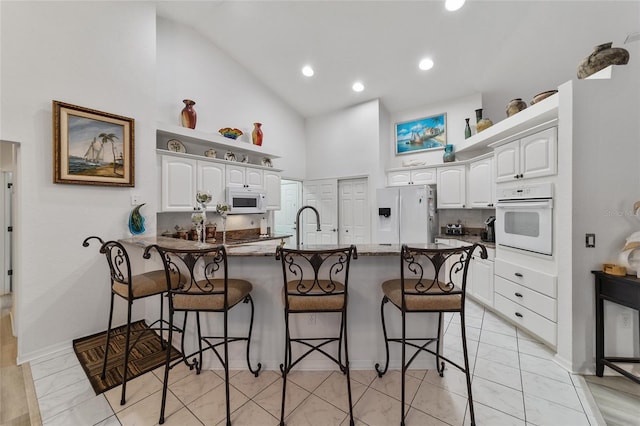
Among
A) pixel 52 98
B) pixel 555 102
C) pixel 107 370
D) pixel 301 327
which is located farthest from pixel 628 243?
pixel 52 98

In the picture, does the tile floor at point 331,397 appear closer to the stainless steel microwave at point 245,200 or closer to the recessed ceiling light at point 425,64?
the stainless steel microwave at point 245,200

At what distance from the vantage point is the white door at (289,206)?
5.75 metres

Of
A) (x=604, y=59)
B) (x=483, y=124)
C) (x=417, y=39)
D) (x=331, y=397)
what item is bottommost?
(x=331, y=397)

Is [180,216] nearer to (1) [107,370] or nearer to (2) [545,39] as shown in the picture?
(1) [107,370]

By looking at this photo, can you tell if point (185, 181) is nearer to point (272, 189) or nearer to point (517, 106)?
point (272, 189)

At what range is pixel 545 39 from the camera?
120 inches

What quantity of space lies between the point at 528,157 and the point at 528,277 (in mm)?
1253

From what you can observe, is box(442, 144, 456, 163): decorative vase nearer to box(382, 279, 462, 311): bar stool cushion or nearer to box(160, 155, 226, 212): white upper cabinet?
box(382, 279, 462, 311): bar stool cushion

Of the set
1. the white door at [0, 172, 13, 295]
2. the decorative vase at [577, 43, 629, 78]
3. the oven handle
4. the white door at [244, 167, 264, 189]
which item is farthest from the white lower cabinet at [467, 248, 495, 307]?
the white door at [0, 172, 13, 295]

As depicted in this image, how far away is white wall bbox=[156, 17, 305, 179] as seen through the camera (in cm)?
343

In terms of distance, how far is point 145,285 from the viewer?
1.75 m

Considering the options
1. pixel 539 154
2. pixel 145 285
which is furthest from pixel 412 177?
pixel 145 285

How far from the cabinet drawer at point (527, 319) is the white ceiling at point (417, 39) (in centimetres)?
298

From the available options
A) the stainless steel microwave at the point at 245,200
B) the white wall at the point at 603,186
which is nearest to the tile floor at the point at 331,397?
the white wall at the point at 603,186
